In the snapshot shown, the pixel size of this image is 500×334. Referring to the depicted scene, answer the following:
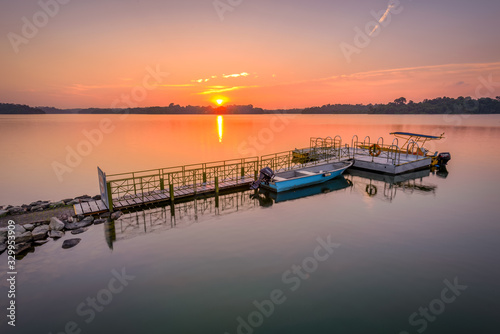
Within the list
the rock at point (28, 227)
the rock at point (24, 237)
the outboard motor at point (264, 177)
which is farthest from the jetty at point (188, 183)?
the rock at point (24, 237)

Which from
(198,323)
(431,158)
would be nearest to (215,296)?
(198,323)

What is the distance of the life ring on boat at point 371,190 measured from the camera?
1031 inches

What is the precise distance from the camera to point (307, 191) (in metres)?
26.8

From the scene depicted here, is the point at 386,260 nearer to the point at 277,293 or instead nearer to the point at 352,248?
the point at 352,248

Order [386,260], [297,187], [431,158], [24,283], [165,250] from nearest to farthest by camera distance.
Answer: [24,283]
[386,260]
[165,250]
[297,187]
[431,158]

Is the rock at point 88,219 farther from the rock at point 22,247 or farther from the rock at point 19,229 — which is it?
the rock at point 22,247

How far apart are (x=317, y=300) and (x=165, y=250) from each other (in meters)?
8.43

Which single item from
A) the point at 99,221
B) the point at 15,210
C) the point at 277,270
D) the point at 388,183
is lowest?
the point at 388,183

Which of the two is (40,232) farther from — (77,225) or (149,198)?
(149,198)

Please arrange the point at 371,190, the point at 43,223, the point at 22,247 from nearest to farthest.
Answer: the point at 22,247, the point at 43,223, the point at 371,190

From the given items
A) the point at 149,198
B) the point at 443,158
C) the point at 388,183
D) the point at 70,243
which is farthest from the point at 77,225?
the point at 443,158

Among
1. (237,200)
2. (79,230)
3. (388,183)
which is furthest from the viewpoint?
(388,183)

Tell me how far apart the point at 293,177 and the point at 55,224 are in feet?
67.5

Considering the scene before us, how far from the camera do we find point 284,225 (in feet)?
60.4
